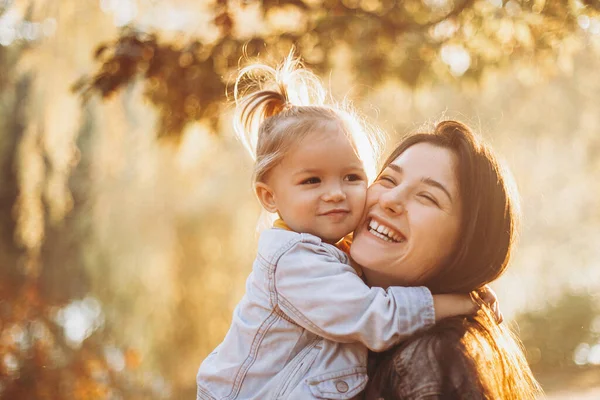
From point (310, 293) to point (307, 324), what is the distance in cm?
7

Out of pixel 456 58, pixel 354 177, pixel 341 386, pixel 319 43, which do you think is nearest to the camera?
pixel 341 386

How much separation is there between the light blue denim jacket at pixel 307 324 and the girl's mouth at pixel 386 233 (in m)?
0.10

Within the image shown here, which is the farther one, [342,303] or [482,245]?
[482,245]

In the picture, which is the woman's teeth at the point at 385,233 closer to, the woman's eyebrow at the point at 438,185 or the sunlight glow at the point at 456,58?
the woman's eyebrow at the point at 438,185

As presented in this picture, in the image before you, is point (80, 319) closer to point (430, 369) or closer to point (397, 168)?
point (397, 168)

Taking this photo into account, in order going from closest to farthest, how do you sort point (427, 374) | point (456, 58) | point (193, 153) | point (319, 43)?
point (427, 374)
point (319, 43)
point (456, 58)
point (193, 153)

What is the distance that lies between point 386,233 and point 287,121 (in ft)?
1.25

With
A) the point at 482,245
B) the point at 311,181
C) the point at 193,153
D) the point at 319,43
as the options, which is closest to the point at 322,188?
the point at 311,181

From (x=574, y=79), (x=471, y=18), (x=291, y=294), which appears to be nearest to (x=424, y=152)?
(x=291, y=294)

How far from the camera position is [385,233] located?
1735 mm

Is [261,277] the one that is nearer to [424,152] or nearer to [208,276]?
[424,152]

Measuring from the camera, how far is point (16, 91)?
9102 mm


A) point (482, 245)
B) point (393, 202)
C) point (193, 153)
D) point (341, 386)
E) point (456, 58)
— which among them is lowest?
point (341, 386)

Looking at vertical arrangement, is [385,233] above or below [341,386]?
above
